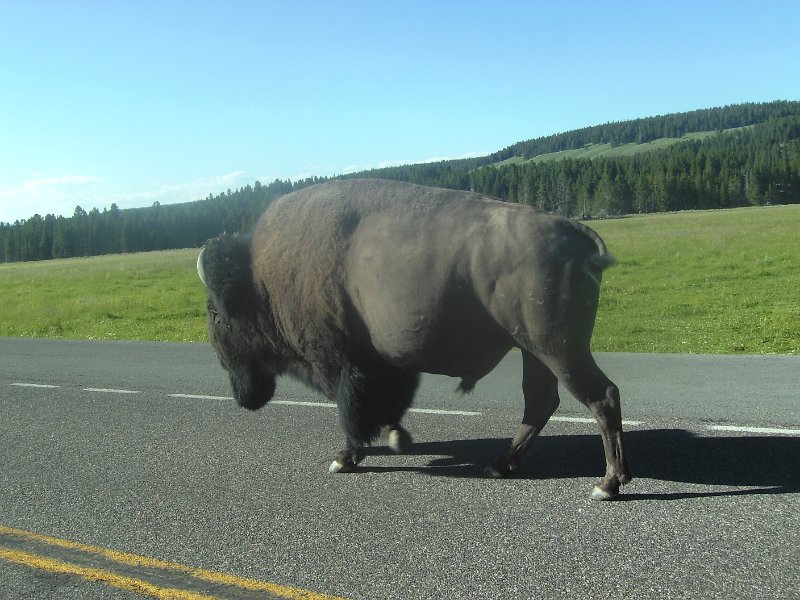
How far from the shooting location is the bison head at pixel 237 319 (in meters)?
5.64

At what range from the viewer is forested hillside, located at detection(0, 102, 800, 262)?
7.93 metres

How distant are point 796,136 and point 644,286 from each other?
446 ft

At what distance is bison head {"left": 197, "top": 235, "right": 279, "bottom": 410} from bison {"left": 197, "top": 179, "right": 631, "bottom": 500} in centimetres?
1

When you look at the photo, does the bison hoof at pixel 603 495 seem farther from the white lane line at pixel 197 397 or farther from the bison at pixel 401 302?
the white lane line at pixel 197 397

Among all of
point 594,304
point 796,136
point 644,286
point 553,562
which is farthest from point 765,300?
point 796,136

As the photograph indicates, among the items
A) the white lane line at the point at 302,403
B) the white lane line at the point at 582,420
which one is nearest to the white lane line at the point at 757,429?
the white lane line at the point at 582,420

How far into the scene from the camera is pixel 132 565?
12.6 ft

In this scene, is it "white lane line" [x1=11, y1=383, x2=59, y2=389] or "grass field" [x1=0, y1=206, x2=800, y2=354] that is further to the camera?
"grass field" [x1=0, y1=206, x2=800, y2=354]

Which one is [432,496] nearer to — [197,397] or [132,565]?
[132,565]

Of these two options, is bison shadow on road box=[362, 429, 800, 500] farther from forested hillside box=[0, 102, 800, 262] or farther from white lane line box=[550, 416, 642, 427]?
forested hillside box=[0, 102, 800, 262]

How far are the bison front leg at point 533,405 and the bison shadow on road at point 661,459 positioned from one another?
0.14m

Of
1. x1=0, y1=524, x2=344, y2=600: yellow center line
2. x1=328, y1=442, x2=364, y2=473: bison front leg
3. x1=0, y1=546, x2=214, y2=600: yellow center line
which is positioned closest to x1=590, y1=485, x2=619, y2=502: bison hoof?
x1=328, y1=442, x2=364, y2=473: bison front leg

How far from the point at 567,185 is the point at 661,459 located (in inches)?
742

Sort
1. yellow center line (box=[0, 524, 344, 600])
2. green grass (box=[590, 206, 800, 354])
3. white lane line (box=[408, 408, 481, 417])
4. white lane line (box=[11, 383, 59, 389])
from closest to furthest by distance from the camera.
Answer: yellow center line (box=[0, 524, 344, 600]) < white lane line (box=[408, 408, 481, 417]) < white lane line (box=[11, 383, 59, 389]) < green grass (box=[590, 206, 800, 354])
